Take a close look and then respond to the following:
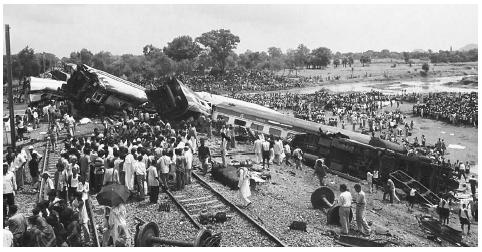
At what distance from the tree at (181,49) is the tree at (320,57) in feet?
142

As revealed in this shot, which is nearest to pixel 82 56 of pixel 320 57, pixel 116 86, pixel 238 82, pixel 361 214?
pixel 238 82

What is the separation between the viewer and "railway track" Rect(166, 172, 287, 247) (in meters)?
12.2

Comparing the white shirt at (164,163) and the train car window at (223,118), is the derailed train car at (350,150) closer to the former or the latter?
the train car window at (223,118)

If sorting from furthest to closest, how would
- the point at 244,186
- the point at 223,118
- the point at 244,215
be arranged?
the point at 223,118
the point at 244,186
the point at 244,215

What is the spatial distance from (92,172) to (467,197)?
60.0 feet

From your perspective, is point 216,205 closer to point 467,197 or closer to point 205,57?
point 467,197

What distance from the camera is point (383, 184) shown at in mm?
21859

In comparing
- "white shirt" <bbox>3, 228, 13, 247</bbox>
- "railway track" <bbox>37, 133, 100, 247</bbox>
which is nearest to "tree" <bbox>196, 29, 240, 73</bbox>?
"railway track" <bbox>37, 133, 100, 247</bbox>

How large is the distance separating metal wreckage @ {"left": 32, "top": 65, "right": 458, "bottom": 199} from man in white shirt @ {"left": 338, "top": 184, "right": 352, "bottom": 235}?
8940 mm

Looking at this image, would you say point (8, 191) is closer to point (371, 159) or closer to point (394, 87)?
point (371, 159)

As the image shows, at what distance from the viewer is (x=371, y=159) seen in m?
23.0

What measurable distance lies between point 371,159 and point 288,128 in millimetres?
5150

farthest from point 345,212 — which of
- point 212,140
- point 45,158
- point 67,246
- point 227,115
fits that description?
point 227,115

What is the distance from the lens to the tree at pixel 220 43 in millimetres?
97938
